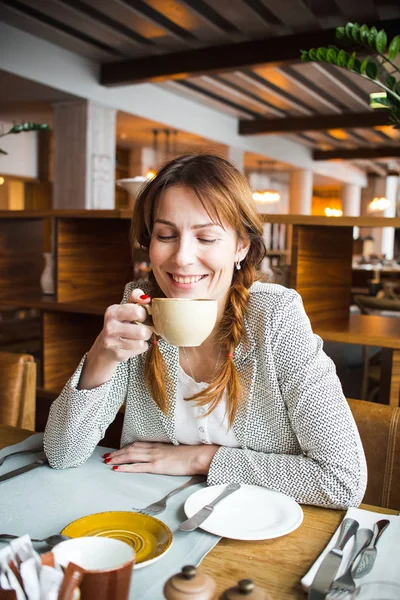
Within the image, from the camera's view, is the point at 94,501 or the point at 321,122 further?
the point at 321,122

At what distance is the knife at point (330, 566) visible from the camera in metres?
0.71

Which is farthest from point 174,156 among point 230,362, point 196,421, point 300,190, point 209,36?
point 300,190

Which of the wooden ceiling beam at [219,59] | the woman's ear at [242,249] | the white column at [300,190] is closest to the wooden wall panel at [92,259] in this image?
the woman's ear at [242,249]

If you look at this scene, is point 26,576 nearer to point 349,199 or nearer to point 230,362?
point 230,362

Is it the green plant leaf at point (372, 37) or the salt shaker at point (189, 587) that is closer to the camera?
the salt shaker at point (189, 587)

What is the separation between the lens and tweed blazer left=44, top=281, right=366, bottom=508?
112cm

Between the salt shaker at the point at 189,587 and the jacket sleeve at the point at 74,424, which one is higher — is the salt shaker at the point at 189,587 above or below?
above

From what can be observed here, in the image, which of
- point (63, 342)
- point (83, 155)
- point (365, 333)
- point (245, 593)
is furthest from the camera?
point (83, 155)

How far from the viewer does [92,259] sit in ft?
9.04

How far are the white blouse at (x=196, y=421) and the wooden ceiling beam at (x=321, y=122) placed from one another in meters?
7.63

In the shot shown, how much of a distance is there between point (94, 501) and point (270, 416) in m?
0.44

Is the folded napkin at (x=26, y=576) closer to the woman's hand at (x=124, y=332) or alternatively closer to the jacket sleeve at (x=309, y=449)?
the woman's hand at (x=124, y=332)

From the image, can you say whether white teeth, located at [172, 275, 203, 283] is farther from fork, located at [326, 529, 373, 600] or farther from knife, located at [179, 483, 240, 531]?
fork, located at [326, 529, 373, 600]

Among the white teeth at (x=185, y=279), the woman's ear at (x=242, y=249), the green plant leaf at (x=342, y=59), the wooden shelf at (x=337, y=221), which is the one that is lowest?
the white teeth at (x=185, y=279)
